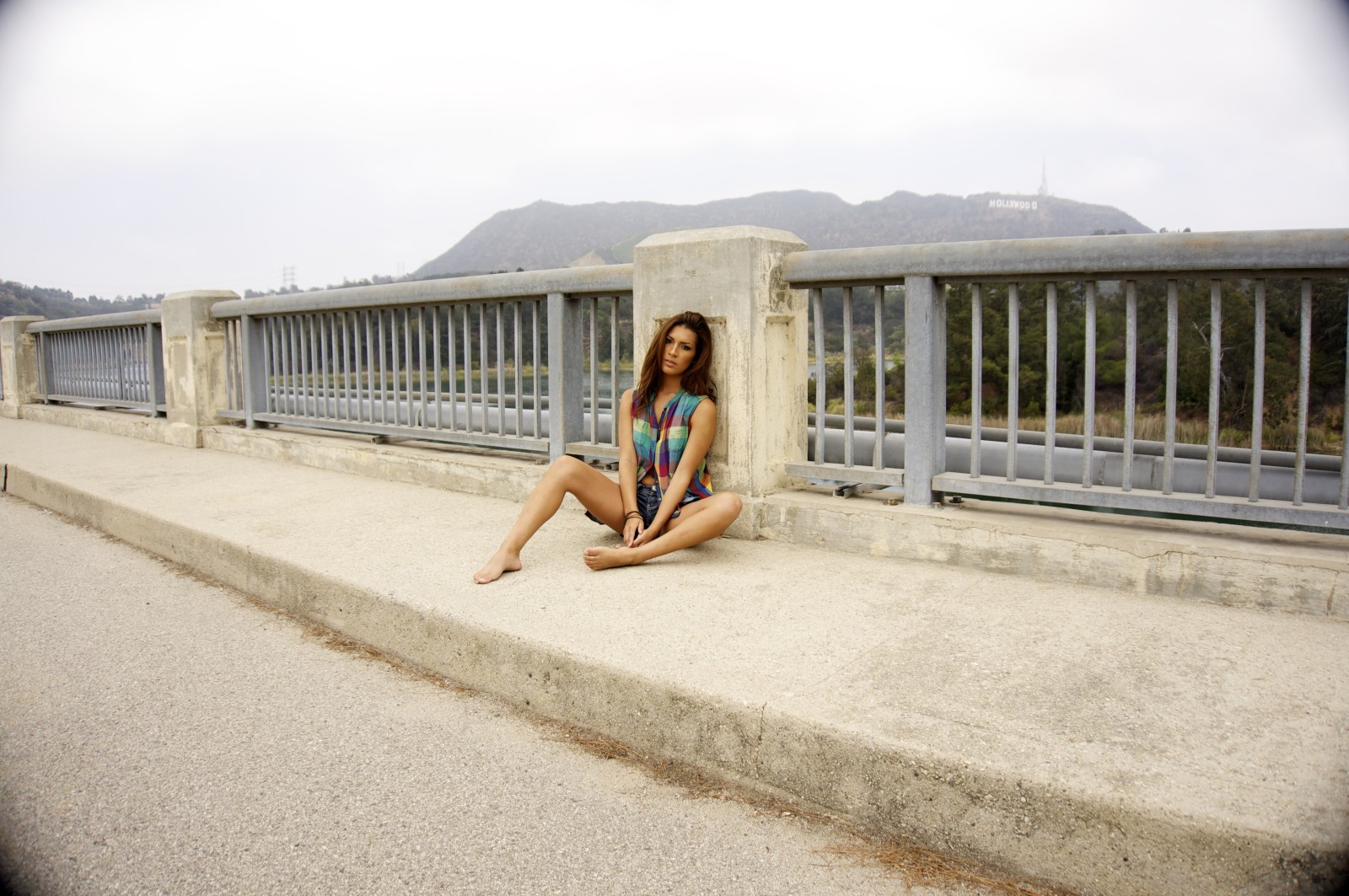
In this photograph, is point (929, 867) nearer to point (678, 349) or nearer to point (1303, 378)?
point (1303, 378)

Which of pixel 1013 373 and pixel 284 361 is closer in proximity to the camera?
pixel 1013 373

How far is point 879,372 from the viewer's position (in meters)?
4.83

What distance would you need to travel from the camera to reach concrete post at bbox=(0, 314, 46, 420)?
15.5 metres

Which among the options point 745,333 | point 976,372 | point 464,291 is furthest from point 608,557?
point 464,291

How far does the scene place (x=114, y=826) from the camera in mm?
2639

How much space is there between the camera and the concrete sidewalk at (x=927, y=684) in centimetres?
221

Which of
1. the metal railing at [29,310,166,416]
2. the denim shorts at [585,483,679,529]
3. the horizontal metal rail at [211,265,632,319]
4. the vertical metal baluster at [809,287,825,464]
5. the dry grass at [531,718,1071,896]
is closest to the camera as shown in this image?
the dry grass at [531,718,1071,896]

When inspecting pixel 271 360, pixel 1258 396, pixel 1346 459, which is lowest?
pixel 1346 459

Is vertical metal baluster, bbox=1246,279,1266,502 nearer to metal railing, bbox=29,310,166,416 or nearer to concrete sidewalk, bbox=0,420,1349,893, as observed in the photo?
concrete sidewalk, bbox=0,420,1349,893

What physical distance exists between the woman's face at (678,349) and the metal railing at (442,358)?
64 centimetres

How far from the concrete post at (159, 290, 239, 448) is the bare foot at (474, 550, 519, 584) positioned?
7.20m

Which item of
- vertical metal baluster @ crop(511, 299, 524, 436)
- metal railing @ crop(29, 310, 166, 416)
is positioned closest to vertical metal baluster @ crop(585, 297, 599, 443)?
vertical metal baluster @ crop(511, 299, 524, 436)

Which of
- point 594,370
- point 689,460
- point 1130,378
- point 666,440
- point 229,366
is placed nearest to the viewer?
point 1130,378

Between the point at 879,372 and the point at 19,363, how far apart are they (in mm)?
16372
